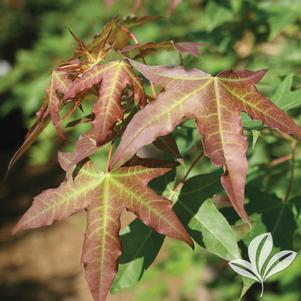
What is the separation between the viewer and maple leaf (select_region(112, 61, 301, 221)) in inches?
32.3

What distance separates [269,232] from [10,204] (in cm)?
608

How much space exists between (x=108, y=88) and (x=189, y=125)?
0.31 m

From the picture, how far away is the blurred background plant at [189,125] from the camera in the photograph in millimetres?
1287

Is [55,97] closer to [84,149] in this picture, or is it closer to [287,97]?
[84,149]

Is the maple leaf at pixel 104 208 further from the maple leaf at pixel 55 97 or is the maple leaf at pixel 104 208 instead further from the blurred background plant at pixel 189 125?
the blurred background plant at pixel 189 125

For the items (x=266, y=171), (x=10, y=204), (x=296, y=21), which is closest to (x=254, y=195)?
(x=266, y=171)

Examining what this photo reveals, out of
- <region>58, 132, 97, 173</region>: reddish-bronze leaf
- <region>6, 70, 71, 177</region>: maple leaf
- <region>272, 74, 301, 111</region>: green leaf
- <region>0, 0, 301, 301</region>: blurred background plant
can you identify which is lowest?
<region>0, 0, 301, 301</region>: blurred background plant

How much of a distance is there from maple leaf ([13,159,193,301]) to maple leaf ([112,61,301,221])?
8cm

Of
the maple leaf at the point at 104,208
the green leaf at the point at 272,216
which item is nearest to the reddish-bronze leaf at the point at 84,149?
the maple leaf at the point at 104,208

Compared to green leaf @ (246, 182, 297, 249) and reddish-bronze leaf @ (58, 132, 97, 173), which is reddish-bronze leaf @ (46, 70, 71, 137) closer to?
reddish-bronze leaf @ (58, 132, 97, 173)

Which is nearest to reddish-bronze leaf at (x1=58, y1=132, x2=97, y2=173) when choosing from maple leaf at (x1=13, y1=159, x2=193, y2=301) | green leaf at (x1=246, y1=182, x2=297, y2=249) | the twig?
maple leaf at (x1=13, y1=159, x2=193, y2=301)

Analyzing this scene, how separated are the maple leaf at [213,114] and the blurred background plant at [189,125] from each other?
8 cm

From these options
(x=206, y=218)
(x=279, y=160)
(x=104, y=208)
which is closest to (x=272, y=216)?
(x=206, y=218)

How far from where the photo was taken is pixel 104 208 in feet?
3.09
